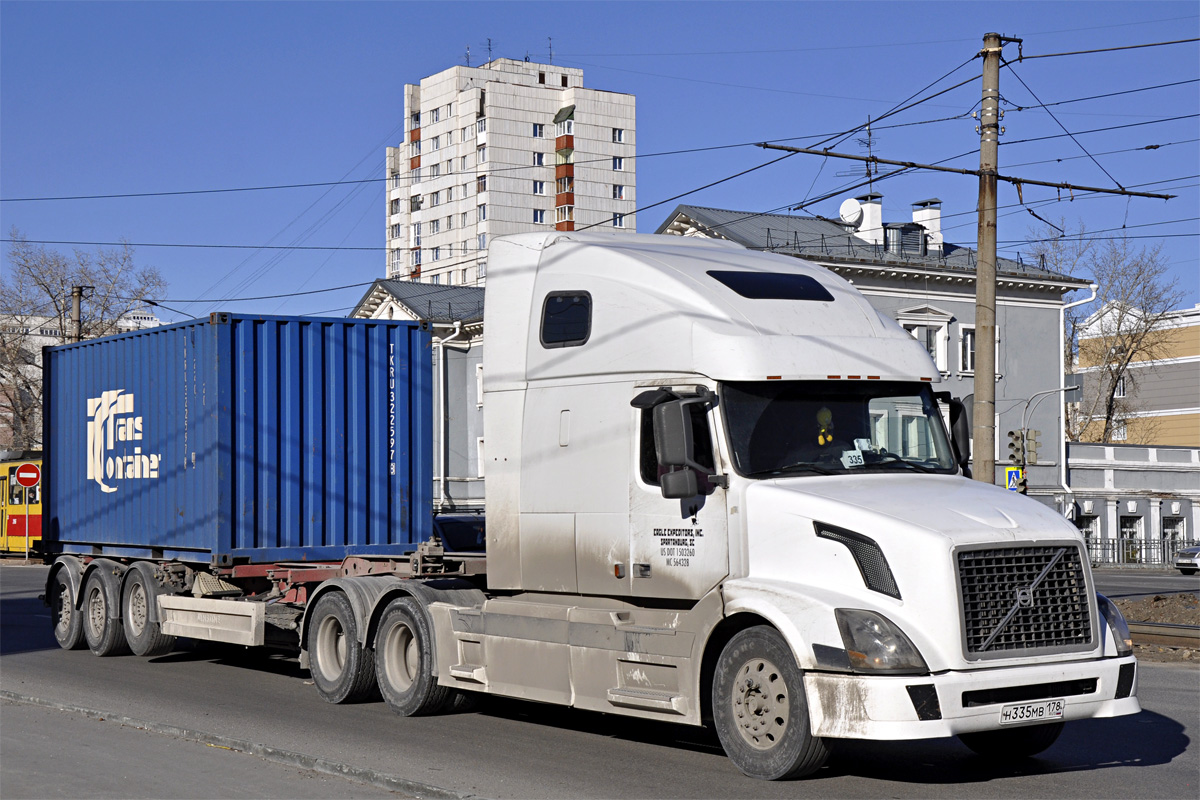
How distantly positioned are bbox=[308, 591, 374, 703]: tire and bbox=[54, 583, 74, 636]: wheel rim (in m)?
5.91

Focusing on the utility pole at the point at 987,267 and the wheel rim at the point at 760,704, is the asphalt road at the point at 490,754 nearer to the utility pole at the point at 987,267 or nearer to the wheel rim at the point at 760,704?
the wheel rim at the point at 760,704

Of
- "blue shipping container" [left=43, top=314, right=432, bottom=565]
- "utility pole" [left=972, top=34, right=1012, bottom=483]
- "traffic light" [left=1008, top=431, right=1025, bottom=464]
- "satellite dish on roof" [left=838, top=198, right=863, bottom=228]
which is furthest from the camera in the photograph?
"satellite dish on roof" [left=838, top=198, right=863, bottom=228]

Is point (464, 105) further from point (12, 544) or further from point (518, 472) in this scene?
point (518, 472)

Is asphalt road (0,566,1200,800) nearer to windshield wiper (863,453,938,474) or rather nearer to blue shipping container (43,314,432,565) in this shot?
blue shipping container (43,314,432,565)

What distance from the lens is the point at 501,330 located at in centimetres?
1161

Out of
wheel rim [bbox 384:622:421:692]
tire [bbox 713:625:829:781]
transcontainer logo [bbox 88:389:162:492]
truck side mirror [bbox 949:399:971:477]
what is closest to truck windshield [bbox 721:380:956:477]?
truck side mirror [bbox 949:399:971:477]

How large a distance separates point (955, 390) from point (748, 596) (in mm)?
45533

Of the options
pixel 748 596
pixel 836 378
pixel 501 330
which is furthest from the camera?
pixel 501 330

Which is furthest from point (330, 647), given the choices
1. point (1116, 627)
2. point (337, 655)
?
point (1116, 627)

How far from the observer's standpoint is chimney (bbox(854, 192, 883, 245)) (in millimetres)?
53000

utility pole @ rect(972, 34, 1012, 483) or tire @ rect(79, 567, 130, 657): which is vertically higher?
utility pole @ rect(972, 34, 1012, 483)

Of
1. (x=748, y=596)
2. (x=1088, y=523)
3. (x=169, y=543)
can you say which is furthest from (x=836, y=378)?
Answer: (x=1088, y=523)

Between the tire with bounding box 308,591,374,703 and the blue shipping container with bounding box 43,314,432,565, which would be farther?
the blue shipping container with bounding box 43,314,432,565

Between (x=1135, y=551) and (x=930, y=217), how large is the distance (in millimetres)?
14987
